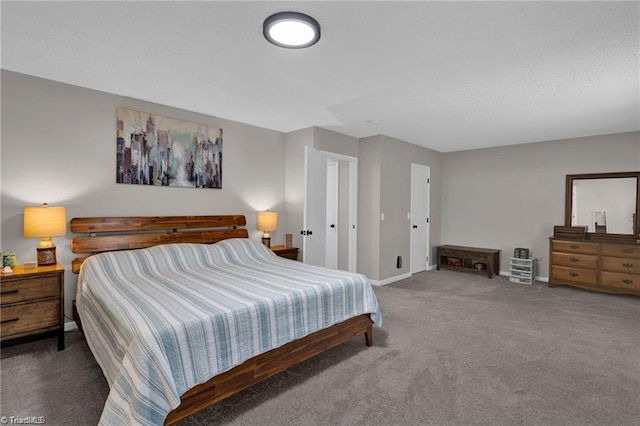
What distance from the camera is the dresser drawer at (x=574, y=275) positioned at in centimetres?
450

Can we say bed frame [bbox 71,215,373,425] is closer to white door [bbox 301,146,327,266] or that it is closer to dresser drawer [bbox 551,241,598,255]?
white door [bbox 301,146,327,266]

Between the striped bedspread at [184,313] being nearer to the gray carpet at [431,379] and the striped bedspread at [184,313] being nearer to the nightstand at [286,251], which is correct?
the gray carpet at [431,379]

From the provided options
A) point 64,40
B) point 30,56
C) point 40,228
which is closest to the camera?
point 64,40

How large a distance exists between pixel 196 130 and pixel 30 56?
62.1 inches

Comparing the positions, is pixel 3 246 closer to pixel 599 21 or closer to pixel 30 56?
pixel 30 56

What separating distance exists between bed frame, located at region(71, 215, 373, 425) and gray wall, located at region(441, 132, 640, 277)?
13.4 ft

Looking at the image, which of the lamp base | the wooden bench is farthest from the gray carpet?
the wooden bench

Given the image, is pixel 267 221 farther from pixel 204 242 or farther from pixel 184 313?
pixel 184 313

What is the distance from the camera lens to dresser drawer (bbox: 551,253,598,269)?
4.50 m

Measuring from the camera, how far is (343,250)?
5383 millimetres

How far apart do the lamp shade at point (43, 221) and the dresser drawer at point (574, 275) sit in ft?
20.0

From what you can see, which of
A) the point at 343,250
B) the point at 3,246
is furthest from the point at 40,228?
the point at 343,250

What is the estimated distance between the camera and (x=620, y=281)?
431 cm

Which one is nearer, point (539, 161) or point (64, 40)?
point (64, 40)
